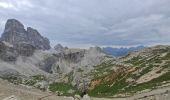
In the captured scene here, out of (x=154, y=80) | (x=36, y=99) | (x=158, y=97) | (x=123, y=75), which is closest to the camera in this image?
(x=36, y=99)

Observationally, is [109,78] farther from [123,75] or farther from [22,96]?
[22,96]

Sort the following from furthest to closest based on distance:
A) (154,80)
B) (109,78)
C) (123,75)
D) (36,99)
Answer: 1. (109,78)
2. (123,75)
3. (154,80)
4. (36,99)

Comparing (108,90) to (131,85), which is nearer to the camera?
(131,85)

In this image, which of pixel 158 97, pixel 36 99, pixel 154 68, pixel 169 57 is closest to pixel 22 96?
pixel 36 99

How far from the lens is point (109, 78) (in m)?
167

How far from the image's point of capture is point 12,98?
4372 cm

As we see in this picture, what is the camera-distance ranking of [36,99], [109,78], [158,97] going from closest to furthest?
[36,99] < [158,97] < [109,78]

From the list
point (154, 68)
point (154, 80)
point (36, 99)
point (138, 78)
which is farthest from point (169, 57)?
point (36, 99)

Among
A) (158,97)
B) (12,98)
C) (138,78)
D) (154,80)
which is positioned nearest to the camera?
(12,98)

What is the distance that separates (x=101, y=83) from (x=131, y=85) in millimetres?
35384

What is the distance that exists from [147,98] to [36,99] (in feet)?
91.7

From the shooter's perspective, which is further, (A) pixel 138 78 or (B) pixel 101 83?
(B) pixel 101 83

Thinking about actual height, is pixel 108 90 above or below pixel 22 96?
below

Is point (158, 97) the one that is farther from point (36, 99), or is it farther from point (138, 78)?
point (138, 78)
